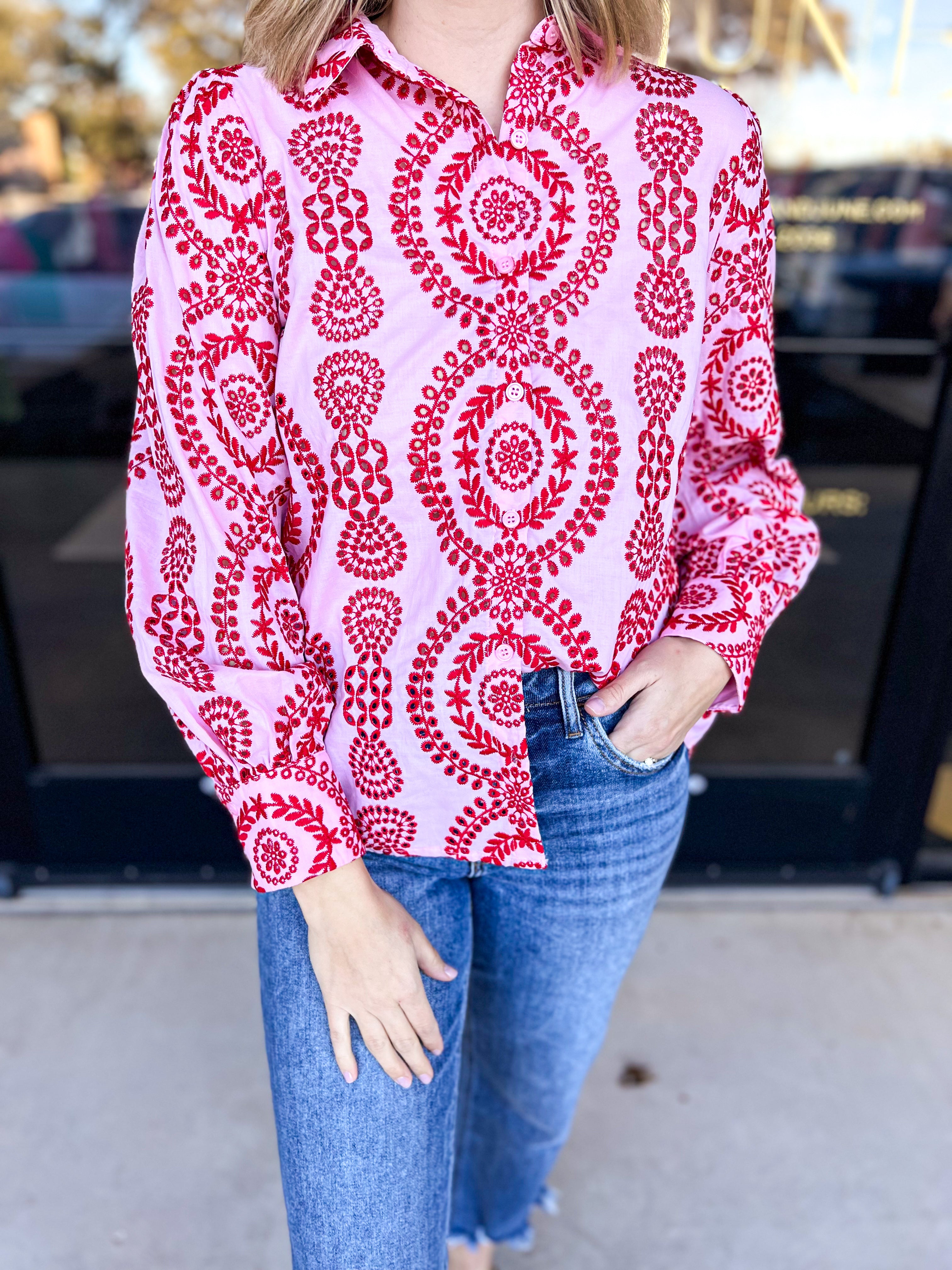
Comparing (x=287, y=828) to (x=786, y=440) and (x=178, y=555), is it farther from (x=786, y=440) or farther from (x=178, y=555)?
(x=786, y=440)

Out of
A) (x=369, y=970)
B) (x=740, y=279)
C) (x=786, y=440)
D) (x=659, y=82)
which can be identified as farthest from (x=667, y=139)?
(x=786, y=440)

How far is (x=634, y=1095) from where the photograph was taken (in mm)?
1990

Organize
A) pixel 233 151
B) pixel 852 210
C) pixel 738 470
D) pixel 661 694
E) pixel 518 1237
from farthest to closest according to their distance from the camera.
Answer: pixel 852 210 < pixel 518 1237 < pixel 738 470 < pixel 661 694 < pixel 233 151

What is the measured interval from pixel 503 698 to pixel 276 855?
0.27m

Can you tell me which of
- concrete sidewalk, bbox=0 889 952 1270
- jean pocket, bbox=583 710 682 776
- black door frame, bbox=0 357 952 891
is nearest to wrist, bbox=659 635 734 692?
jean pocket, bbox=583 710 682 776

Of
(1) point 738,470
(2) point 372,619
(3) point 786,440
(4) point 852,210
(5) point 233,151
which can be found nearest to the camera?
(5) point 233,151

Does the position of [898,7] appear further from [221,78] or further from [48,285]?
[48,285]

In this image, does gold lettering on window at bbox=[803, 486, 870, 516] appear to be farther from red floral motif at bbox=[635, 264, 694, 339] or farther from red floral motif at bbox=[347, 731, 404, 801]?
red floral motif at bbox=[347, 731, 404, 801]

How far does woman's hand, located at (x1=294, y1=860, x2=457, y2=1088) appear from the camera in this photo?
0.95m

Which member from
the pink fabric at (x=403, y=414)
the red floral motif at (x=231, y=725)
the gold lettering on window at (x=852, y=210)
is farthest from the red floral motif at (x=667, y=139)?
the gold lettering on window at (x=852, y=210)

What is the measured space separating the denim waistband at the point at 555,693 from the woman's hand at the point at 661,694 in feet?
0.07

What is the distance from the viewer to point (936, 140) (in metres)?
2.05

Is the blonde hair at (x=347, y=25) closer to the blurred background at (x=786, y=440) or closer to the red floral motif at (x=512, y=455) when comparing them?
the red floral motif at (x=512, y=455)

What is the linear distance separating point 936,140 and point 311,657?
189 cm
